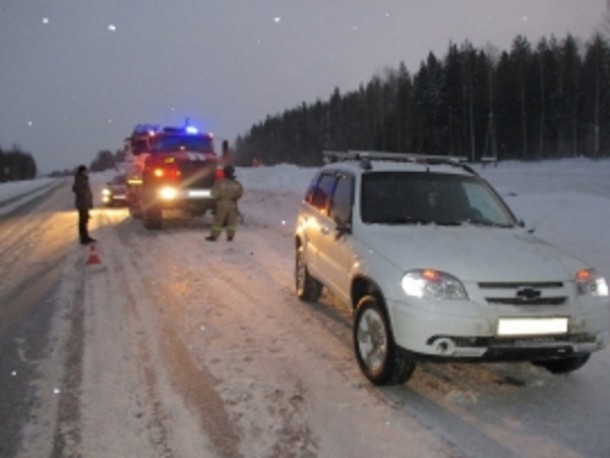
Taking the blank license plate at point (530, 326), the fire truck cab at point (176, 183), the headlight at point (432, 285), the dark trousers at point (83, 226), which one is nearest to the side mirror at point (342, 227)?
the headlight at point (432, 285)

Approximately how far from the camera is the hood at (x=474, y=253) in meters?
4.47

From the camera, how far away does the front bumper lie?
431 cm

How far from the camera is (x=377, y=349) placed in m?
4.92

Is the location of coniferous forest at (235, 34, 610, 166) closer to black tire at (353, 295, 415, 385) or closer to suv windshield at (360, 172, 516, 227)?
suv windshield at (360, 172, 516, 227)

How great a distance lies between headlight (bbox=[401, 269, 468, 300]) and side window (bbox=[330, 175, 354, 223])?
55.4 inches

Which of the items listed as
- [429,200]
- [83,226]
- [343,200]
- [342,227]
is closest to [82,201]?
[83,226]

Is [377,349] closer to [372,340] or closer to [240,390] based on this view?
[372,340]

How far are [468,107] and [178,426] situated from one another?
216 feet

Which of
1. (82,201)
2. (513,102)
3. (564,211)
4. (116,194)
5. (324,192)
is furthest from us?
(513,102)

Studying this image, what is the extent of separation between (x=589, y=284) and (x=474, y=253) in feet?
2.97

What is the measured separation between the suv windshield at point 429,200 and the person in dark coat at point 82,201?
29.5ft

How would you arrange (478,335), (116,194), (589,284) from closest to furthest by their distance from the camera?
1. (478,335)
2. (589,284)
3. (116,194)

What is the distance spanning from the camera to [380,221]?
18.3 ft

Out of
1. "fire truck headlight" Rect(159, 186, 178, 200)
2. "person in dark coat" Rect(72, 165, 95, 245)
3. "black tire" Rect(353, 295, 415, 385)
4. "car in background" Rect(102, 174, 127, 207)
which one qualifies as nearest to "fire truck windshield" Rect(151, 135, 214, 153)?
"fire truck headlight" Rect(159, 186, 178, 200)
